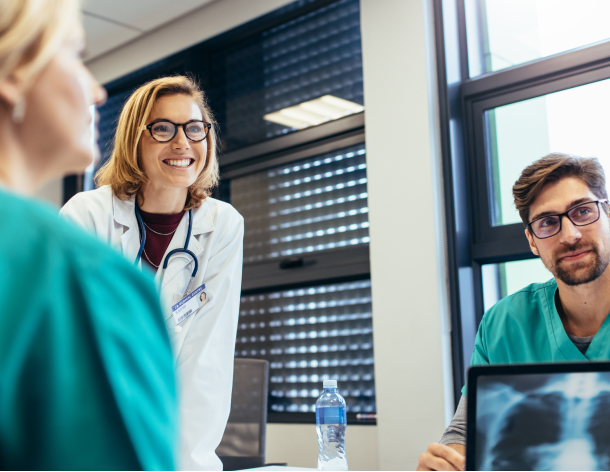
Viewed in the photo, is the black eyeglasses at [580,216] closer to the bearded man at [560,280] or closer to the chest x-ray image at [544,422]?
the bearded man at [560,280]

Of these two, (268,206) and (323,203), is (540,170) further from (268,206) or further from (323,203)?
(268,206)

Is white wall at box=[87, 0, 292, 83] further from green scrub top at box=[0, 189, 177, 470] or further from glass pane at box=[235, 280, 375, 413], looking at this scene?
green scrub top at box=[0, 189, 177, 470]

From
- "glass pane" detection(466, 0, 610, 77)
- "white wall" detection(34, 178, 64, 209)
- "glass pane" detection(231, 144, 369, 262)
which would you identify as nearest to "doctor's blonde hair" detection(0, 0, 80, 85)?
"glass pane" detection(466, 0, 610, 77)

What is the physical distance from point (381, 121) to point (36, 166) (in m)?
2.17

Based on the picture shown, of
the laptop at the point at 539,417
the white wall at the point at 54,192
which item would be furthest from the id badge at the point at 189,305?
the white wall at the point at 54,192

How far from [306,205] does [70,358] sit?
2646 millimetres

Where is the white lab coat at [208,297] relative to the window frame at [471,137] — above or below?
below

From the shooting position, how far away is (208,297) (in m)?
1.59

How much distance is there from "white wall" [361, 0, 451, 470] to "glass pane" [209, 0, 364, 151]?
0.97ft

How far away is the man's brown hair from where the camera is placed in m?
1.51

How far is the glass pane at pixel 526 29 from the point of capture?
221cm

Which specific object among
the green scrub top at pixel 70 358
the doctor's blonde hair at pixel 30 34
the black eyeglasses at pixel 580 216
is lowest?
the green scrub top at pixel 70 358

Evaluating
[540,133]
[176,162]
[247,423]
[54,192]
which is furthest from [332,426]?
[54,192]

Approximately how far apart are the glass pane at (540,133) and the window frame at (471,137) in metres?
0.03
